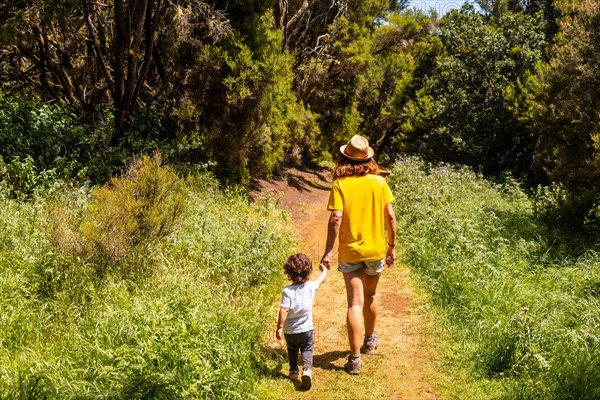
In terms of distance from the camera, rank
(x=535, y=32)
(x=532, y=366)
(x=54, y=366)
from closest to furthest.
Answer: (x=54, y=366) → (x=532, y=366) → (x=535, y=32)

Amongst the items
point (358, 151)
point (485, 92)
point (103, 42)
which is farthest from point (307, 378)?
point (485, 92)

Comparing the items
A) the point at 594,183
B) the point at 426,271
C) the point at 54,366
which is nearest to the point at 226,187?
the point at 426,271

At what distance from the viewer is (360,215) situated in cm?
498

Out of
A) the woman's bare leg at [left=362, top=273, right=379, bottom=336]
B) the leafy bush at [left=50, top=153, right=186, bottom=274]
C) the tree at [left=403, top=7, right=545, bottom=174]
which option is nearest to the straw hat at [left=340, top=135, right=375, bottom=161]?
the woman's bare leg at [left=362, top=273, right=379, bottom=336]

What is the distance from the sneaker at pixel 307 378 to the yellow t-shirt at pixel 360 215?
40.2 inches

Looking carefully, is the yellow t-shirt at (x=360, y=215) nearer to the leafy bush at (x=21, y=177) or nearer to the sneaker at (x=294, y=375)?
the sneaker at (x=294, y=375)

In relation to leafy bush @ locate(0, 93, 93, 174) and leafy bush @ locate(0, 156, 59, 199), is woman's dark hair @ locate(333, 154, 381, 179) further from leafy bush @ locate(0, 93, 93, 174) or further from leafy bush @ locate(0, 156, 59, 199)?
leafy bush @ locate(0, 93, 93, 174)

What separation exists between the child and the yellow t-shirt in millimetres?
440

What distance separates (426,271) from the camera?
8.00 metres

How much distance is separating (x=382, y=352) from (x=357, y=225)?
1.48m

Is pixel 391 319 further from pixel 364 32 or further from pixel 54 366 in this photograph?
pixel 364 32

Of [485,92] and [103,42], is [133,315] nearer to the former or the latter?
[103,42]

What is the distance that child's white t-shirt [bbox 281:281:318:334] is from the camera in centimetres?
476

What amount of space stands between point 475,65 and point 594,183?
1211 cm
